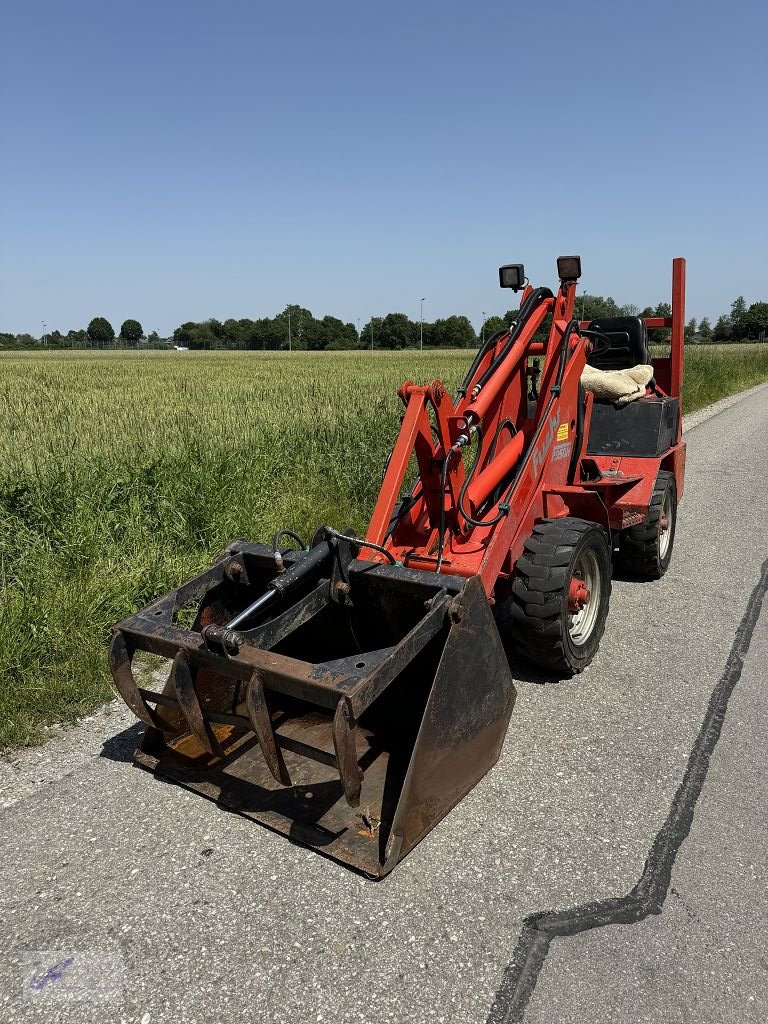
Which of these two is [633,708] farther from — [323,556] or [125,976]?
[125,976]

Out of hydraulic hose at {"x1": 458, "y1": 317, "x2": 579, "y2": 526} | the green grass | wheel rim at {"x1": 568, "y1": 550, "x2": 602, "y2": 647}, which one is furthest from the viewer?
wheel rim at {"x1": 568, "y1": 550, "x2": 602, "y2": 647}

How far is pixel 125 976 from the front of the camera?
2404 mm

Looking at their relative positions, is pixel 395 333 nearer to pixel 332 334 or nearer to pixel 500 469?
pixel 332 334

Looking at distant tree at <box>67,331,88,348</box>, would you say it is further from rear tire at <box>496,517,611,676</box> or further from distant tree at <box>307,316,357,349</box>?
rear tire at <box>496,517,611,676</box>

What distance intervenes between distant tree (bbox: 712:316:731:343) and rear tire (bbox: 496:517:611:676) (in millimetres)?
101155

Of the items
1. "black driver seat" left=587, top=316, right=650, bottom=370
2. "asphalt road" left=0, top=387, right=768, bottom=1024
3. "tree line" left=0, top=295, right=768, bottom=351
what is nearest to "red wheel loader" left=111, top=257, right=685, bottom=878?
"asphalt road" left=0, top=387, right=768, bottom=1024

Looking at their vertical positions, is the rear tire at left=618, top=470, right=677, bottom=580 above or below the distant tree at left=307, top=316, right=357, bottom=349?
below

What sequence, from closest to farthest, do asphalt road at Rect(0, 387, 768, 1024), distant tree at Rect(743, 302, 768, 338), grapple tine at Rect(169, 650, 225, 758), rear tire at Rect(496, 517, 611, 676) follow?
asphalt road at Rect(0, 387, 768, 1024) < grapple tine at Rect(169, 650, 225, 758) < rear tire at Rect(496, 517, 611, 676) < distant tree at Rect(743, 302, 768, 338)

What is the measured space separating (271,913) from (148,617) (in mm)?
1368

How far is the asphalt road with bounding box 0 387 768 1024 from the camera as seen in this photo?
91.2 inches

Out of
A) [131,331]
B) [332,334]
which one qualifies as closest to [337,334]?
[332,334]

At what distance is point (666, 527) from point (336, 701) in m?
4.50

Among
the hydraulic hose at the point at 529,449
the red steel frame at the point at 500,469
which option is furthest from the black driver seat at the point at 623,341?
the hydraulic hose at the point at 529,449

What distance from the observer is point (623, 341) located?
703 centimetres
